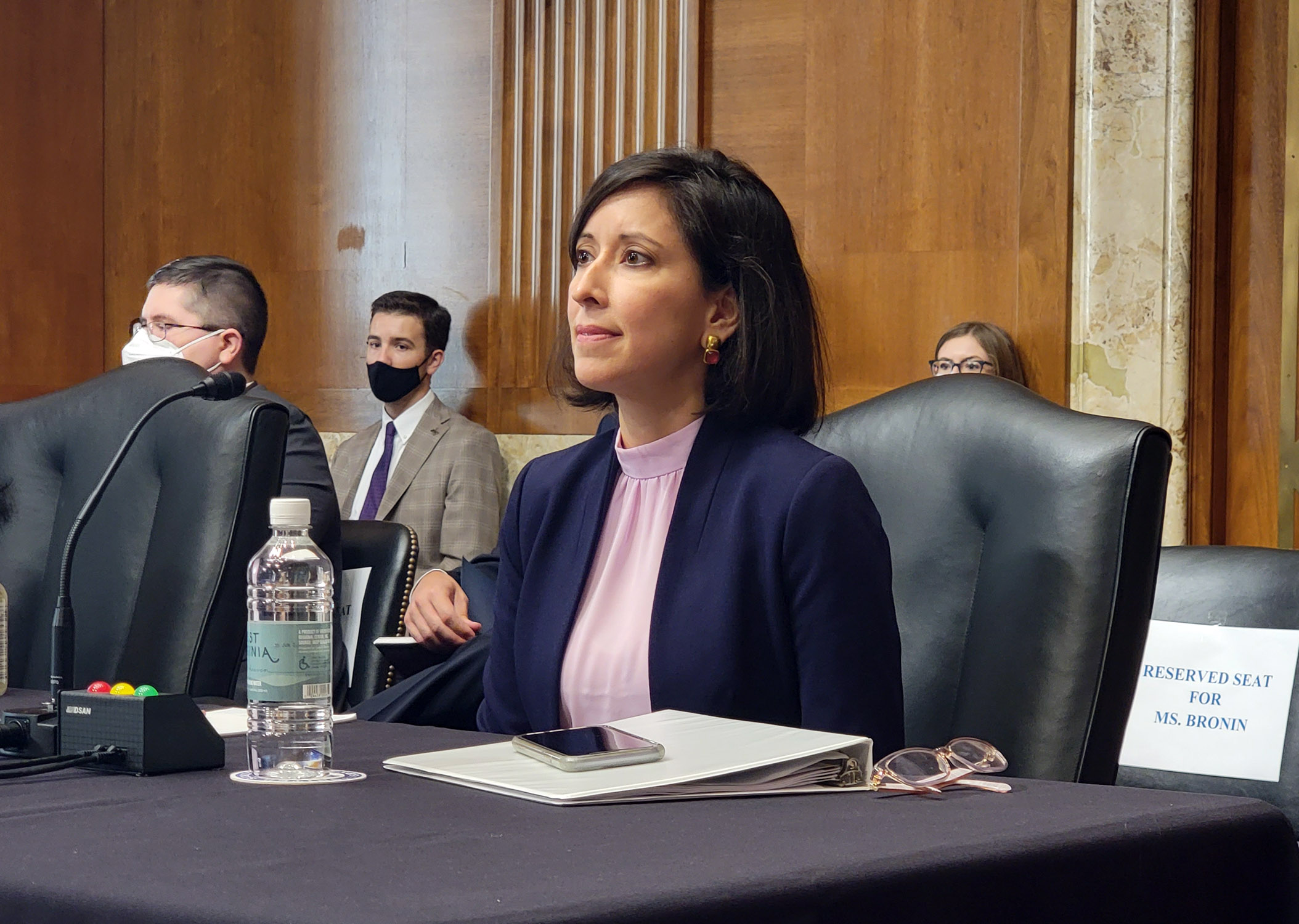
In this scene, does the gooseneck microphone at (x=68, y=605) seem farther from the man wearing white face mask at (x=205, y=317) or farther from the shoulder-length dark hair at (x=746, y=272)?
the man wearing white face mask at (x=205, y=317)

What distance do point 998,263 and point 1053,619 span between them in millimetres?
3152

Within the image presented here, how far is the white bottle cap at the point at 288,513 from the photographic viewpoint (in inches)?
48.7

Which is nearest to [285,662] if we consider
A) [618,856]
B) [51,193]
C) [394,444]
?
[618,856]

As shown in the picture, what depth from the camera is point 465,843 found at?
0.89m

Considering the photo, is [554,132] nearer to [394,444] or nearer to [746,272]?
[394,444]

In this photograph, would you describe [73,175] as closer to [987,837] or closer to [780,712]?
[780,712]

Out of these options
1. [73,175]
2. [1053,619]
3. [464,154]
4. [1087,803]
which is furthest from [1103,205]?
[73,175]

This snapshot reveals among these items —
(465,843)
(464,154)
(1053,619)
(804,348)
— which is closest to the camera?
(465,843)

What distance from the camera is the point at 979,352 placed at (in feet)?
14.4

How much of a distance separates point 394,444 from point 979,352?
2034 mm

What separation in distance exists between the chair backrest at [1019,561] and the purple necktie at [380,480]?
3.55m

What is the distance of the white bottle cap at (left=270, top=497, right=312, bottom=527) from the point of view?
1237 mm

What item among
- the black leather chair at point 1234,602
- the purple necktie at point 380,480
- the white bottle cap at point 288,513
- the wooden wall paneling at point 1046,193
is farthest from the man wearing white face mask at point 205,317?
the white bottle cap at point 288,513

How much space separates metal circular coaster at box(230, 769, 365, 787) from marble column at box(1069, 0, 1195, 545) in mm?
3401
